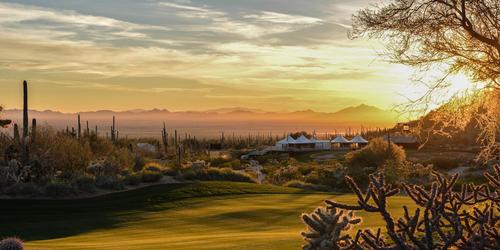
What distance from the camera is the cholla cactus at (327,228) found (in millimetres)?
6910

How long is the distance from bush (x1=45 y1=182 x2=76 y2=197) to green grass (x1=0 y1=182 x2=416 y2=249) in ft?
4.99

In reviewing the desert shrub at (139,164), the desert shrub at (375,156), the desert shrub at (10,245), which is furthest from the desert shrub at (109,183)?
the desert shrub at (10,245)

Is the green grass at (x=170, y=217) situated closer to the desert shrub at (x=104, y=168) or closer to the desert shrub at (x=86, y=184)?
the desert shrub at (x=86, y=184)

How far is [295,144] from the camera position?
112 meters

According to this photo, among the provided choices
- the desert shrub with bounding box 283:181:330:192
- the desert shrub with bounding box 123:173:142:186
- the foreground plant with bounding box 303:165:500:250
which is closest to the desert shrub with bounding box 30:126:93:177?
the desert shrub with bounding box 123:173:142:186

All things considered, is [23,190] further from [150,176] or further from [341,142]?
[341,142]

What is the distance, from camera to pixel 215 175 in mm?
46719

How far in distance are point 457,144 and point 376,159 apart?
58.1 m

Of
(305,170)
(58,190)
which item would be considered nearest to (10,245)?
(58,190)

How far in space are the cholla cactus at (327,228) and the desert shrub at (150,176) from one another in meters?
36.4

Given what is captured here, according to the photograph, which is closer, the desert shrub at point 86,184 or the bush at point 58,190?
the bush at point 58,190

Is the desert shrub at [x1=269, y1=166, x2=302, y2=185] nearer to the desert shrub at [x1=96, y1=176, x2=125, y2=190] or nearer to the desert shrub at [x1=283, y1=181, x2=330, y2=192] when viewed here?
the desert shrub at [x1=283, y1=181, x2=330, y2=192]

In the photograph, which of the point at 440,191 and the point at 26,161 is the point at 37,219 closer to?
the point at 26,161

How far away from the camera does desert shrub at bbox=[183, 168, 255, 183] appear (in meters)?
45.2
